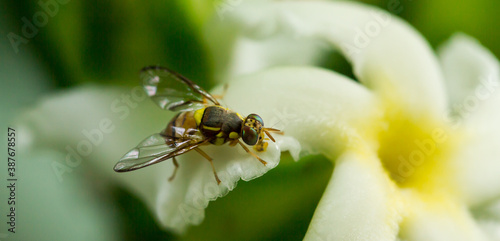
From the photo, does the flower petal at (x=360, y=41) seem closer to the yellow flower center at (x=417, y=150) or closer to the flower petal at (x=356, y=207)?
the yellow flower center at (x=417, y=150)

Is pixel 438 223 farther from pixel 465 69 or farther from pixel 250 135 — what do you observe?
pixel 465 69

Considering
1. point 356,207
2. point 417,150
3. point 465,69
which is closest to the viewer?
point 356,207

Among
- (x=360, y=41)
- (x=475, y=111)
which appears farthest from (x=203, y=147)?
(x=475, y=111)

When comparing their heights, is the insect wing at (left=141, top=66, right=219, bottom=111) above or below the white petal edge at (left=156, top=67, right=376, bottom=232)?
below

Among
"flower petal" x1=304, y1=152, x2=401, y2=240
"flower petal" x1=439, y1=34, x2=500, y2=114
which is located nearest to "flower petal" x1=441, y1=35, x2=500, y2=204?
"flower petal" x1=439, y1=34, x2=500, y2=114

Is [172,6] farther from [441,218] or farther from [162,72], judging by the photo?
[441,218]

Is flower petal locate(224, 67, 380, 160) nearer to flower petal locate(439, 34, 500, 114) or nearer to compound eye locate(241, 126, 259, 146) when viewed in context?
compound eye locate(241, 126, 259, 146)
